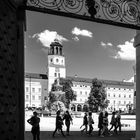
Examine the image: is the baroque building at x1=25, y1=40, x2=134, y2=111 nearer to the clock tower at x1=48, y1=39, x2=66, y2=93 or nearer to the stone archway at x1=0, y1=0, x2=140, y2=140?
the clock tower at x1=48, y1=39, x2=66, y2=93

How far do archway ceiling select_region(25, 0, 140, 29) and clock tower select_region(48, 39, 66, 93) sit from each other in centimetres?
11679

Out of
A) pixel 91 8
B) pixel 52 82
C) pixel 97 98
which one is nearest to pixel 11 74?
pixel 91 8

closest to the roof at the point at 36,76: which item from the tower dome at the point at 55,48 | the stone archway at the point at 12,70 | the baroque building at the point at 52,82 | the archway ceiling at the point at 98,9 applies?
the baroque building at the point at 52,82

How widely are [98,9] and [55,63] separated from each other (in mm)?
119294

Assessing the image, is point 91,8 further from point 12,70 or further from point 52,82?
point 52,82

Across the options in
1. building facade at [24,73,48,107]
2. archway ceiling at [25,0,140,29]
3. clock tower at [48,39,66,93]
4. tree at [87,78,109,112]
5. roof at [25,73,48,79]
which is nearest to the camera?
archway ceiling at [25,0,140,29]

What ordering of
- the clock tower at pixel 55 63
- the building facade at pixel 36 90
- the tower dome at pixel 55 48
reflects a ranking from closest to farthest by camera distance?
1. the tower dome at pixel 55 48
2. the building facade at pixel 36 90
3. the clock tower at pixel 55 63

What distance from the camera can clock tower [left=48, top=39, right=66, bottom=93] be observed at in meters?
123

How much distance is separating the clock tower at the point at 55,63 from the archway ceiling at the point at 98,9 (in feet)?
383

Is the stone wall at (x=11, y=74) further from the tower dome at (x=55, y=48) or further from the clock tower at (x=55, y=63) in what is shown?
the clock tower at (x=55, y=63)

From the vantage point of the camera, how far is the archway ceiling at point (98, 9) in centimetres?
522

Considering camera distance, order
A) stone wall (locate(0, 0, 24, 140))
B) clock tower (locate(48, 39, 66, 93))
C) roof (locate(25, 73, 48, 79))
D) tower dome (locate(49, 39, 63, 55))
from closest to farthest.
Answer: stone wall (locate(0, 0, 24, 140))
tower dome (locate(49, 39, 63, 55))
clock tower (locate(48, 39, 66, 93))
roof (locate(25, 73, 48, 79))

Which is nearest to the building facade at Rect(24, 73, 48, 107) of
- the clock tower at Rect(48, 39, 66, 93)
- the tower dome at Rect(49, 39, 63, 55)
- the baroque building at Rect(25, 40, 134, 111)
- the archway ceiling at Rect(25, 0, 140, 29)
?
the baroque building at Rect(25, 40, 134, 111)

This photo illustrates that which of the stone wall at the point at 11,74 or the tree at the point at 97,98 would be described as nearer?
the stone wall at the point at 11,74
